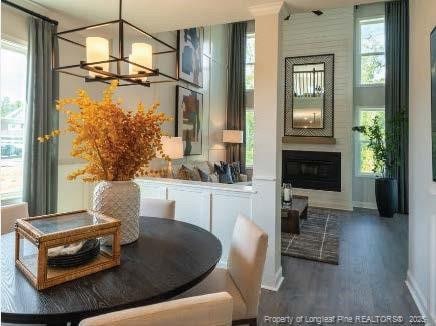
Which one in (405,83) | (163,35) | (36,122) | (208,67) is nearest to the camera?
(36,122)

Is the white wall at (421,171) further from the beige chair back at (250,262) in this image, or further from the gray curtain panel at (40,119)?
the gray curtain panel at (40,119)

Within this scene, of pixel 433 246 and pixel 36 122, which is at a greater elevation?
pixel 36 122

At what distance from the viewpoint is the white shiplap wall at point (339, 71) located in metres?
6.44

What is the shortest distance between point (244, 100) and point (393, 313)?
5.90 meters

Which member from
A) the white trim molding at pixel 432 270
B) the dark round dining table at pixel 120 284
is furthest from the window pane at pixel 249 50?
the dark round dining table at pixel 120 284

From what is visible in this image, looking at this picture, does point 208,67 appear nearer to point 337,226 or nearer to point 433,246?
point 337,226

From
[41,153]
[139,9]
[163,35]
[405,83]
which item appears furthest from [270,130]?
[405,83]

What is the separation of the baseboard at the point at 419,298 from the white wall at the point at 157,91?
339cm

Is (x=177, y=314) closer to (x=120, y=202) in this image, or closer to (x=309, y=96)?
(x=120, y=202)

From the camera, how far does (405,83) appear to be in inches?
238

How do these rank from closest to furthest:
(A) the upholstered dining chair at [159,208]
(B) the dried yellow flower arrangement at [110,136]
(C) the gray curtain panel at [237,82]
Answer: (B) the dried yellow flower arrangement at [110,136] < (A) the upholstered dining chair at [159,208] < (C) the gray curtain panel at [237,82]

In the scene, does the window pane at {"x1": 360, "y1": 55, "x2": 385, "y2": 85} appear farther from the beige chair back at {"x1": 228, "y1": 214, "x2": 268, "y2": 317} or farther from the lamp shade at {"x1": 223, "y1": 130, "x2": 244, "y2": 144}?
the beige chair back at {"x1": 228, "y1": 214, "x2": 268, "y2": 317}

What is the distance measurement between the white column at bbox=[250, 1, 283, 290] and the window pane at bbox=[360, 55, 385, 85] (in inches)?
178

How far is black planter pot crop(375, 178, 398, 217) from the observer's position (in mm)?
5762
